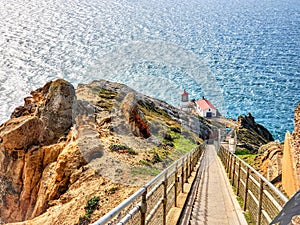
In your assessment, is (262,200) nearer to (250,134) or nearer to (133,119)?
(133,119)

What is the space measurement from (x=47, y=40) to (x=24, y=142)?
298 ft

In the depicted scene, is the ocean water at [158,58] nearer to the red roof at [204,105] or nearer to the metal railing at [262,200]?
the red roof at [204,105]

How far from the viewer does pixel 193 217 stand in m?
8.68

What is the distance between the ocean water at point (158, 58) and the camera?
42.9 metres

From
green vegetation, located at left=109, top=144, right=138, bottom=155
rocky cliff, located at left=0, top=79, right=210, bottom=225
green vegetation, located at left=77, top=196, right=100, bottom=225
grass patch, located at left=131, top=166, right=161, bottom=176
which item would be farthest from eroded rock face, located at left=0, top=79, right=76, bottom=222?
green vegetation, located at left=77, top=196, right=100, bottom=225

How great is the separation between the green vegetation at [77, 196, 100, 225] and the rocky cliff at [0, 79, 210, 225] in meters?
0.12

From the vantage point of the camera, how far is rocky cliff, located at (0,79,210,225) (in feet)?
43.0

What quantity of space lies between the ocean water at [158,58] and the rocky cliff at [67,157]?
4803 mm

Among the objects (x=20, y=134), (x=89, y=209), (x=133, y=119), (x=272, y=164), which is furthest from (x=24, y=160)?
(x=272, y=164)

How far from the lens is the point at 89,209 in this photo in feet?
38.4

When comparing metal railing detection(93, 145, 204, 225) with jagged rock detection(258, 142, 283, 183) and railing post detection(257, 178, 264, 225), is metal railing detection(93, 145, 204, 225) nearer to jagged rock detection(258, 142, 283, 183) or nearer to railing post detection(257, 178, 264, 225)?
railing post detection(257, 178, 264, 225)

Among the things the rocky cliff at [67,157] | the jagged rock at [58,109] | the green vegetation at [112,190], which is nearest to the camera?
the green vegetation at [112,190]

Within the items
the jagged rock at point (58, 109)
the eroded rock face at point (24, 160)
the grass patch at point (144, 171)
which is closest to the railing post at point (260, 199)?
the grass patch at point (144, 171)

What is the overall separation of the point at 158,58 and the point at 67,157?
24.2m
